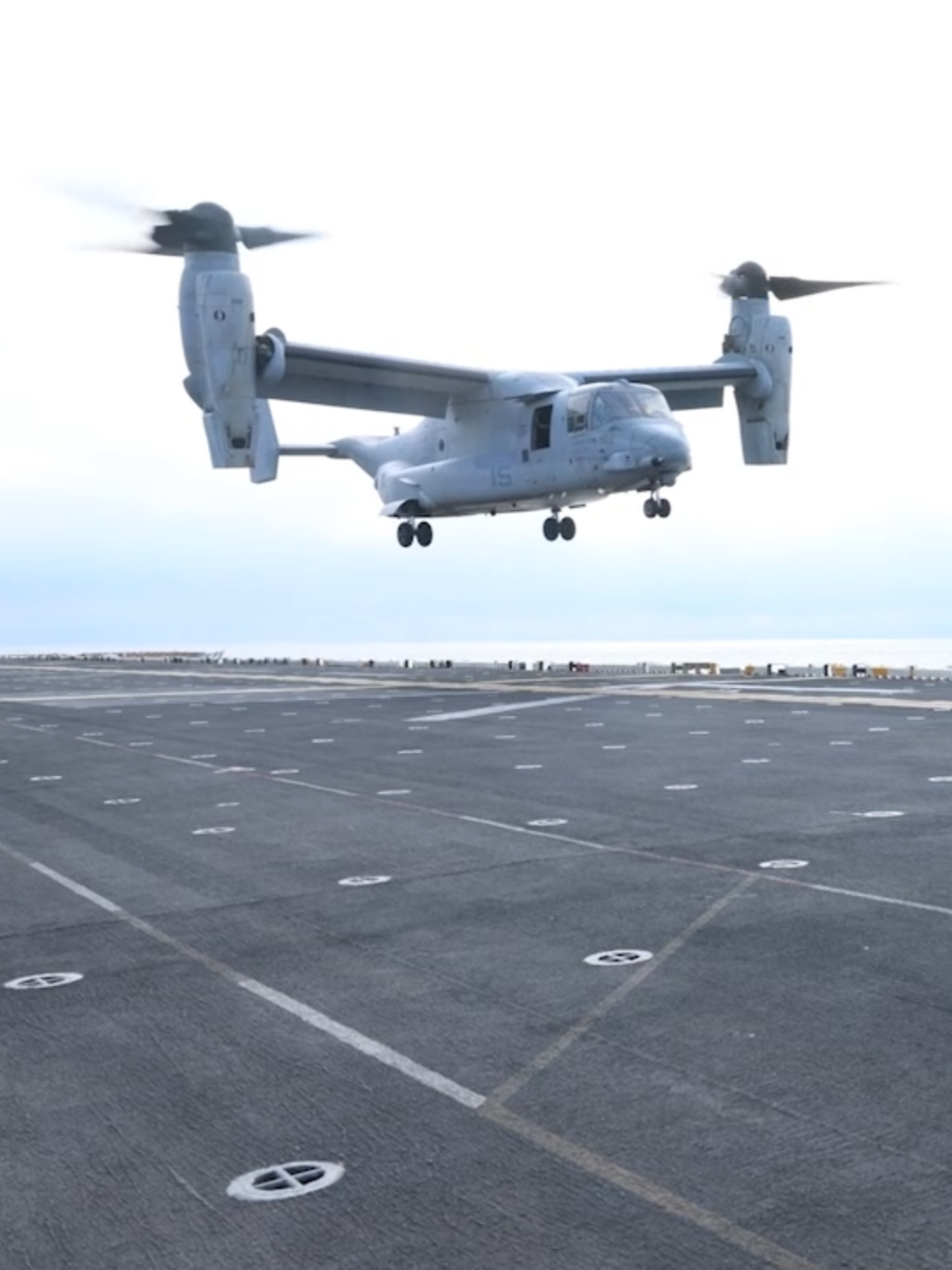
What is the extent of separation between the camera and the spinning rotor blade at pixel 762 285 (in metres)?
49.0

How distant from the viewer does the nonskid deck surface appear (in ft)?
14.4

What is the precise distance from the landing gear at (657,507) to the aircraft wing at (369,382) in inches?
289

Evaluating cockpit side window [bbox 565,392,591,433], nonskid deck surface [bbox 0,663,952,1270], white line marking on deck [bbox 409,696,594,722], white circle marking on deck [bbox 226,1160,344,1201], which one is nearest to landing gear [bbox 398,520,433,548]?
cockpit side window [bbox 565,392,591,433]

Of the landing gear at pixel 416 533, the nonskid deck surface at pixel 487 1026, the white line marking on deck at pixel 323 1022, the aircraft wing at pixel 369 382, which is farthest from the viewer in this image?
the landing gear at pixel 416 533

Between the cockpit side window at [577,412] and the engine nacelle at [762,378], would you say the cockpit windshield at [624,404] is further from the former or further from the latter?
the engine nacelle at [762,378]

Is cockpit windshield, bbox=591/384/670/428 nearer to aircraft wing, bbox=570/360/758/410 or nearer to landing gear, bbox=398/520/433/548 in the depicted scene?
aircraft wing, bbox=570/360/758/410

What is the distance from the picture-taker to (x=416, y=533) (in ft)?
167

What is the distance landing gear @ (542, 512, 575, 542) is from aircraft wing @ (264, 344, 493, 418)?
5.47 metres

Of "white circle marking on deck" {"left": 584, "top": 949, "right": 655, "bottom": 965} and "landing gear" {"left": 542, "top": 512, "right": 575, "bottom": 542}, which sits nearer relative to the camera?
"white circle marking on deck" {"left": 584, "top": 949, "right": 655, "bottom": 965}

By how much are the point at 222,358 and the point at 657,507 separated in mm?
13994

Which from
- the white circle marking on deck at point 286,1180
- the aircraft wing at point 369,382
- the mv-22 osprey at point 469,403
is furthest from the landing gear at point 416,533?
the white circle marking on deck at point 286,1180

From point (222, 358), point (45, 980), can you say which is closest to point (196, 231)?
point (222, 358)

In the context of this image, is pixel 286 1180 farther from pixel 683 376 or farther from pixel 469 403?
pixel 683 376

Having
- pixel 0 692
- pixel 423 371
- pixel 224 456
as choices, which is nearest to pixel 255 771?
pixel 224 456
